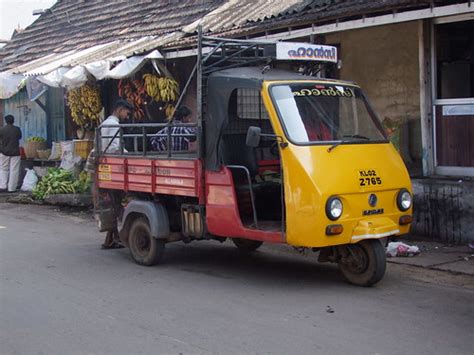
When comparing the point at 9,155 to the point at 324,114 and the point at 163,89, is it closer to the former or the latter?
the point at 163,89

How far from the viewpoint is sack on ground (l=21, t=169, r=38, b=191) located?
1588 cm

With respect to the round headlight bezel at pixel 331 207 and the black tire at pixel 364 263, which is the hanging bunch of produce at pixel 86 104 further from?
the round headlight bezel at pixel 331 207

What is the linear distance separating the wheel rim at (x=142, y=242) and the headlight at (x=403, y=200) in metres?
3.05

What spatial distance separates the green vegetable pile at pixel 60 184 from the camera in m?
13.8

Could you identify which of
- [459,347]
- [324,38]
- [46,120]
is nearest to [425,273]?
[459,347]

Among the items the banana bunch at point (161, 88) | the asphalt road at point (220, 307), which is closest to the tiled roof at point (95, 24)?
the banana bunch at point (161, 88)

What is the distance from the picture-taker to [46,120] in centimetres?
1753

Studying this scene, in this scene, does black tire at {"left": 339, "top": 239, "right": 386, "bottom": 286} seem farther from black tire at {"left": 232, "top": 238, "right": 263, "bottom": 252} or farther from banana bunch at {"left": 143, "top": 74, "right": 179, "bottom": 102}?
banana bunch at {"left": 143, "top": 74, "right": 179, "bottom": 102}

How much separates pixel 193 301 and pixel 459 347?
2437 mm

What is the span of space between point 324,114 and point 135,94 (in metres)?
7.56

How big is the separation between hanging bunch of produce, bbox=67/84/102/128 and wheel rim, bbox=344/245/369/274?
31.1ft

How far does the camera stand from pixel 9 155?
15.8 m

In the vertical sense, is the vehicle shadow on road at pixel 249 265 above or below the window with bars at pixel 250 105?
below

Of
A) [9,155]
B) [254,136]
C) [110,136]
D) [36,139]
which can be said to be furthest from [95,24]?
[254,136]
